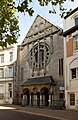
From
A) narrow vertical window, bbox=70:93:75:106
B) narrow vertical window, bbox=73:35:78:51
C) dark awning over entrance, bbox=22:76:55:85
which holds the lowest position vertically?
narrow vertical window, bbox=70:93:75:106

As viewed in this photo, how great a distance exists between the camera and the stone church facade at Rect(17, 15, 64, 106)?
3928cm

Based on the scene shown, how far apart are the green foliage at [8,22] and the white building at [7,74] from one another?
37327 mm

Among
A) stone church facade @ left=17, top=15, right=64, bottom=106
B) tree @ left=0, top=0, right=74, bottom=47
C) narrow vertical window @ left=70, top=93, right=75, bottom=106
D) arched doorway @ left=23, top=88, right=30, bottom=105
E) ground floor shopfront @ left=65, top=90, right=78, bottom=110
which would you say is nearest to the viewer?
tree @ left=0, top=0, right=74, bottom=47

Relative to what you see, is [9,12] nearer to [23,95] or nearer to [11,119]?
[11,119]

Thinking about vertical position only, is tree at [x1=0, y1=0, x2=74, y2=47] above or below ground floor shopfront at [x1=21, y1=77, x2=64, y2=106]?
above

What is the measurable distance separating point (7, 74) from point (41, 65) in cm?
1195

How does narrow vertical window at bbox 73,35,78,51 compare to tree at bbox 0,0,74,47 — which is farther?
narrow vertical window at bbox 73,35,78,51

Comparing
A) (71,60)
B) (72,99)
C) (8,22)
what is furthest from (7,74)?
(8,22)

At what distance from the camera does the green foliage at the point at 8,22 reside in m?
13.2

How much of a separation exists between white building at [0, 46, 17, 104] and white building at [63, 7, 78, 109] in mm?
17229

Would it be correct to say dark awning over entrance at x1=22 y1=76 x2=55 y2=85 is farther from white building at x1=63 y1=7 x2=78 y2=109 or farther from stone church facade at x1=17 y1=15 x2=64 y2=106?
white building at x1=63 y1=7 x2=78 y2=109

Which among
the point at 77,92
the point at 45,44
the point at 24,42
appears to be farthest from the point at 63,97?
the point at 24,42

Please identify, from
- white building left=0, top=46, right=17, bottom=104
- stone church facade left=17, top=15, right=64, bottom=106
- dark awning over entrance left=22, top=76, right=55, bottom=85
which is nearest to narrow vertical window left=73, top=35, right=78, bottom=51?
stone church facade left=17, top=15, right=64, bottom=106

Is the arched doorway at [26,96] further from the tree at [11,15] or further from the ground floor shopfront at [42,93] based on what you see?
the tree at [11,15]
